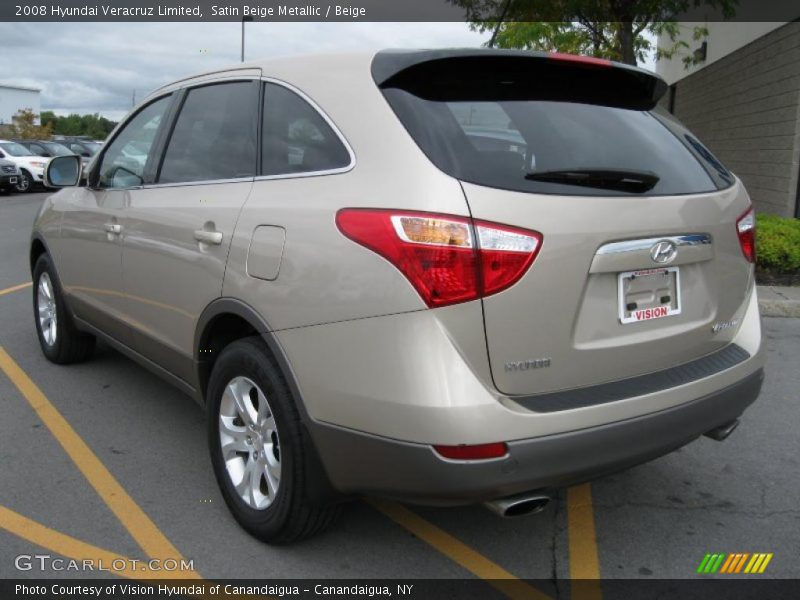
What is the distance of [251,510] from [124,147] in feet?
7.75

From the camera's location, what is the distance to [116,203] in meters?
4.04

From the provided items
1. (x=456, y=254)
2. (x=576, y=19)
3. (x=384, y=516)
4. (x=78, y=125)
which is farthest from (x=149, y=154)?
(x=78, y=125)

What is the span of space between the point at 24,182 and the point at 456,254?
76.8ft

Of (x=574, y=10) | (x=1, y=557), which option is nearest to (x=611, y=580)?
(x=1, y=557)

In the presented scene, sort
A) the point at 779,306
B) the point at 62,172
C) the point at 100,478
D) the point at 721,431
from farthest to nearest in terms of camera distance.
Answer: the point at 779,306
the point at 62,172
the point at 100,478
the point at 721,431

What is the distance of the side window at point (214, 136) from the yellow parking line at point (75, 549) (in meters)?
1.56

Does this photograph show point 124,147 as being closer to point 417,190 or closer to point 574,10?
point 417,190

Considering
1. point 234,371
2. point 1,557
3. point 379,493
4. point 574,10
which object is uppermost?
point 574,10

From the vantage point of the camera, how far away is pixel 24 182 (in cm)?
2258

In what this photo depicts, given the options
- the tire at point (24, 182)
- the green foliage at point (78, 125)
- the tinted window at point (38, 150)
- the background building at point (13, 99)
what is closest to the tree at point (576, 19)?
the tire at point (24, 182)

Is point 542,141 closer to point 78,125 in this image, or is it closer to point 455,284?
point 455,284

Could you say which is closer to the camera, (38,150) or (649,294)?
(649,294)

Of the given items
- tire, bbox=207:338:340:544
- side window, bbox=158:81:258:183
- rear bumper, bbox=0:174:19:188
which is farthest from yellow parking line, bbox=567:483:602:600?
rear bumper, bbox=0:174:19:188

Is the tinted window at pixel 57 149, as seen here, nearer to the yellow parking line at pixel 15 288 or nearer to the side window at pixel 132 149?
the yellow parking line at pixel 15 288
